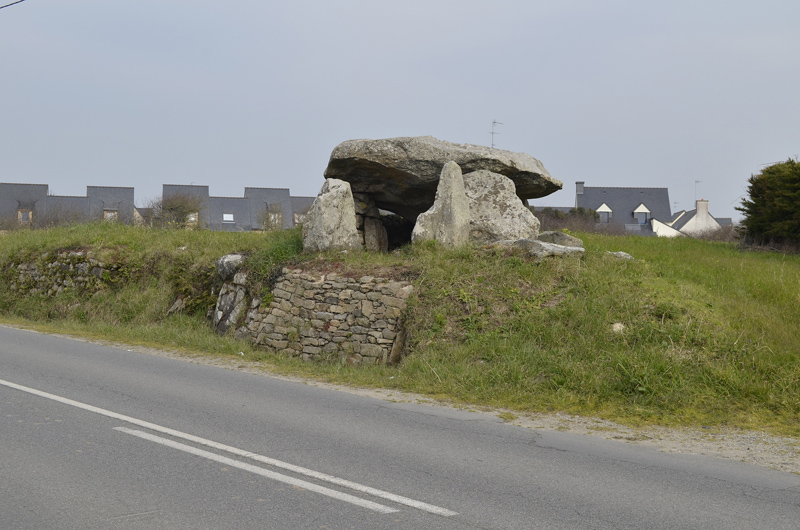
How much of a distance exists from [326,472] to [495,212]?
31.5ft

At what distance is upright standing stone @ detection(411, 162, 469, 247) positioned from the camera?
1355 cm

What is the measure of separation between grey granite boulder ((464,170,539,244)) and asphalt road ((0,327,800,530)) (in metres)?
6.72

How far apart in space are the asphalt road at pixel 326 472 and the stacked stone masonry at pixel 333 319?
3.05m

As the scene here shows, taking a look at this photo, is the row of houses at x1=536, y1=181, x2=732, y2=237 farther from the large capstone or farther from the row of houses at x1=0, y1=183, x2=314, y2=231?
the large capstone

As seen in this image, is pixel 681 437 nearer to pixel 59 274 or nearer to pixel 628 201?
pixel 59 274

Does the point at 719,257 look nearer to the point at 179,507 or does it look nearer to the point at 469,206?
the point at 469,206

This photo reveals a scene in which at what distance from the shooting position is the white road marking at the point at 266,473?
15.5 feet

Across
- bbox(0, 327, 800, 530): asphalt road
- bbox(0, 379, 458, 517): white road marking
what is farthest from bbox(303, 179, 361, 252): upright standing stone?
bbox(0, 379, 458, 517): white road marking

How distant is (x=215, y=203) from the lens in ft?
169

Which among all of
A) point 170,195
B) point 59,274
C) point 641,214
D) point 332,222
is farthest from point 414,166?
point 641,214

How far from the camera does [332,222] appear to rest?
45.7 feet

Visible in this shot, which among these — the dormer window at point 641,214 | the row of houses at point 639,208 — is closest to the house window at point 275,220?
the row of houses at point 639,208

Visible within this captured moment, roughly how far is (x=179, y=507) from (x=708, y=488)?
13.2ft

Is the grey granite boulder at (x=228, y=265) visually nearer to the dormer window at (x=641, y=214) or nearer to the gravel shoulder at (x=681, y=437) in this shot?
the gravel shoulder at (x=681, y=437)
